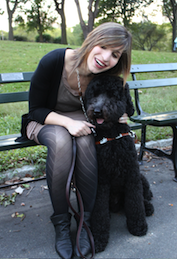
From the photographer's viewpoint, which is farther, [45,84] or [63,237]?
[45,84]

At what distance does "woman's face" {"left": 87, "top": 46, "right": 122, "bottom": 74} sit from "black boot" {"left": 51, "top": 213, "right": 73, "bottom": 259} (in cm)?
123

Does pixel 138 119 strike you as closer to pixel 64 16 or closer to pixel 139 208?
pixel 139 208

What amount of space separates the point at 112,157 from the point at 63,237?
0.74m

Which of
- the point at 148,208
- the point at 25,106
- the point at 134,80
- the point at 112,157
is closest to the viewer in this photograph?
the point at 112,157

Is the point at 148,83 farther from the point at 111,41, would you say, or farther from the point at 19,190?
the point at 19,190

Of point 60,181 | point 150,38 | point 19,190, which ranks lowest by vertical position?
point 19,190

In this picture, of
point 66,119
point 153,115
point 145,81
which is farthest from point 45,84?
point 145,81

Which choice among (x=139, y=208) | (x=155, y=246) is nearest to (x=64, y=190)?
(x=139, y=208)

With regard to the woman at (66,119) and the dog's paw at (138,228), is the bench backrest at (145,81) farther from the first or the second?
the dog's paw at (138,228)

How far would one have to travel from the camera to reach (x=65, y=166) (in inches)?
69.1

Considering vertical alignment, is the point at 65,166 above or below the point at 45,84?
below

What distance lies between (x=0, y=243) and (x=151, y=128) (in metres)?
3.18

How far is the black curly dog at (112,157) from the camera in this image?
1.80 m

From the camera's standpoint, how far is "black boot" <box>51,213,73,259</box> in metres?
1.72
